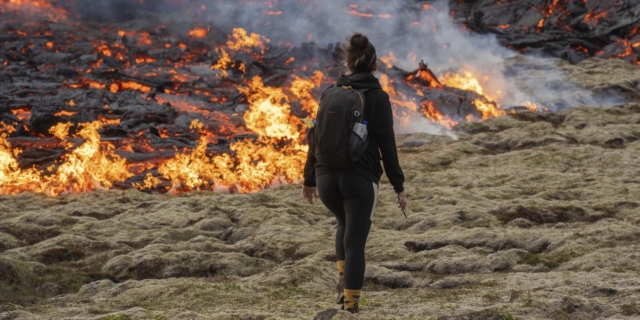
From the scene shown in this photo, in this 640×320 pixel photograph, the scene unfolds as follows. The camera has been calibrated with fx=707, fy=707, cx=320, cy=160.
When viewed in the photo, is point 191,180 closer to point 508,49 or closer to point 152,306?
point 152,306

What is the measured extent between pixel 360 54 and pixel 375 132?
1.01m

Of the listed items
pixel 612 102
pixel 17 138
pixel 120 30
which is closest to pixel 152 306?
pixel 17 138

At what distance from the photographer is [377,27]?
74.9 meters

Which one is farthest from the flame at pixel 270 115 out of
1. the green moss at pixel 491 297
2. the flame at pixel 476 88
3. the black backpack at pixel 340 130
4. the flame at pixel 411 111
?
the black backpack at pixel 340 130

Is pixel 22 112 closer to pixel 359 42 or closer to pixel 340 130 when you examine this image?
pixel 359 42

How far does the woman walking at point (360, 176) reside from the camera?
8570 millimetres

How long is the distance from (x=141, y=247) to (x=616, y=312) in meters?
12.3

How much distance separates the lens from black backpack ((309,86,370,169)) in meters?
8.38

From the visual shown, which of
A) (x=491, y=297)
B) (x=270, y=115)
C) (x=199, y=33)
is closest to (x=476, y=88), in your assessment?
(x=270, y=115)

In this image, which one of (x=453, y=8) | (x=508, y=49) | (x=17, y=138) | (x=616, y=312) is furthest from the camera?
(x=453, y=8)

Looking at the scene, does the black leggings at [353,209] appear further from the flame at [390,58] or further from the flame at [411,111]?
the flame at [390,58]

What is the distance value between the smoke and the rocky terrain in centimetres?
2988

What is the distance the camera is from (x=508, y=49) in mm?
75062

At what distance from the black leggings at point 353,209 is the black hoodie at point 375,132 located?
0.34 ft
